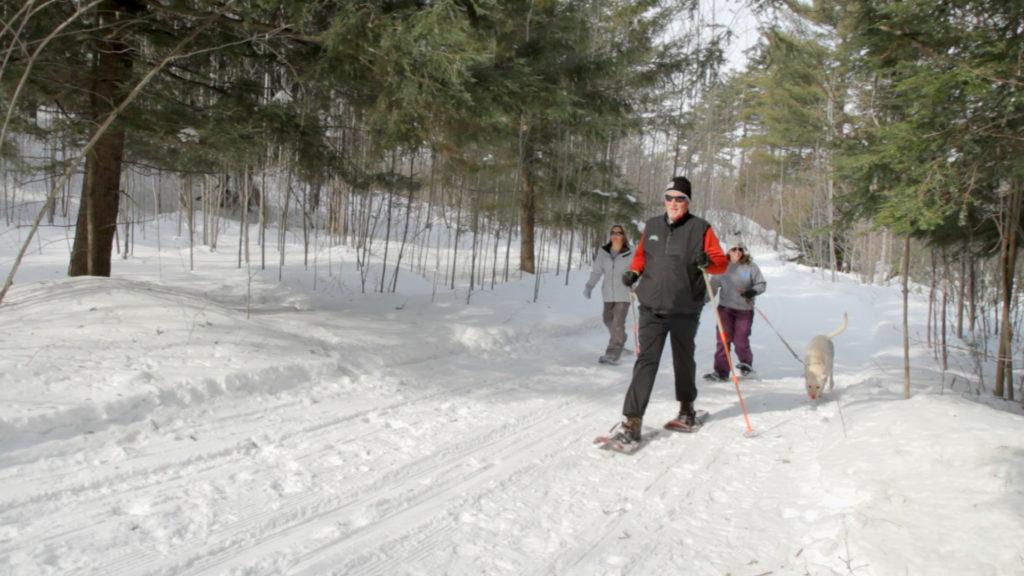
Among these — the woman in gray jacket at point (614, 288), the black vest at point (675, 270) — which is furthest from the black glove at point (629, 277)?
the woman in gray jacket at point (614, 288)

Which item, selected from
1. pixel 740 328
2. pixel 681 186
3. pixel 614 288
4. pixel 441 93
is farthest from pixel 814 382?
pixel 441 93

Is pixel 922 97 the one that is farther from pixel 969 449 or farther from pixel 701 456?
pixel 701 456

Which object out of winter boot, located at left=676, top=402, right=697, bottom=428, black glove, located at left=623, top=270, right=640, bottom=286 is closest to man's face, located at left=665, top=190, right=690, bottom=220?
black glove, located at left=623, top=270, right=640, bottom=286

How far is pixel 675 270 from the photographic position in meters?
4.84

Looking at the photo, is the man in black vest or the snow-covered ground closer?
the snow-covered ground

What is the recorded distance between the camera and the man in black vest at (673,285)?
475cm

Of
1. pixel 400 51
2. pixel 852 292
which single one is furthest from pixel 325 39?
pixel 852 292

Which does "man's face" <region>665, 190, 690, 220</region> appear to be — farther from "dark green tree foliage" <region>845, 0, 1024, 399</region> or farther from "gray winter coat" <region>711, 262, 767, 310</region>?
"gray winter coat" <region>711, 262, 767, 310</region>

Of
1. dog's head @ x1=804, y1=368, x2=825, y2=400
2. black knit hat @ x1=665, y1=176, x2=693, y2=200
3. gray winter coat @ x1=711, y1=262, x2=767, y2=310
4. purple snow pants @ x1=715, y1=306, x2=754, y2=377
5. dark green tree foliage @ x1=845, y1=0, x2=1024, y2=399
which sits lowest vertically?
dog's head @ x1=804, y1=368, x2=825, y2=400

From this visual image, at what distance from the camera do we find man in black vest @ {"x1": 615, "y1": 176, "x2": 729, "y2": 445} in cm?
475

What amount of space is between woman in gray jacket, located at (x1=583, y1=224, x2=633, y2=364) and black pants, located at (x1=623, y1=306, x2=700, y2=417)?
287 cm

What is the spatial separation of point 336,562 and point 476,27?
550cm

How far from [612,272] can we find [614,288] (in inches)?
9.1

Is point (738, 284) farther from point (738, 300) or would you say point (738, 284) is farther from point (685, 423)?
point (685, 423)
